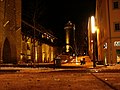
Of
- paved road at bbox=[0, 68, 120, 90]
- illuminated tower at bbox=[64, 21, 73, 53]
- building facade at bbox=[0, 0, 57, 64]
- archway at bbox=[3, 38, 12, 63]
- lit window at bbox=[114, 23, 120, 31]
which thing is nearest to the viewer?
paved road at bbox=[0, 68, 120, 90]

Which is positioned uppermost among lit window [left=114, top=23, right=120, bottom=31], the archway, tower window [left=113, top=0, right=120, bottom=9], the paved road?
tower window [left=113, top=0, right=120, bottom=9]

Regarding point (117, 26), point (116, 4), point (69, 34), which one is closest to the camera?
point (117, 26)

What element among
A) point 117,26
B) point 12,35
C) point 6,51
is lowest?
point 6,51

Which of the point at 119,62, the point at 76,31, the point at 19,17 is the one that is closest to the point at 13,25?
the point at 19,17

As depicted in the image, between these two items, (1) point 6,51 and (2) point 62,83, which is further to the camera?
(1) point 6,51

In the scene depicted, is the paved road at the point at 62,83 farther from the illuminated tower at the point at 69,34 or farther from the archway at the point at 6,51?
the illuminated tower at the point at 69,34

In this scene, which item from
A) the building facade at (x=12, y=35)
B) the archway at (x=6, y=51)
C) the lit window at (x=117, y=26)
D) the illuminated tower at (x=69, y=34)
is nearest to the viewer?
the lit window at (x=117, y=26)

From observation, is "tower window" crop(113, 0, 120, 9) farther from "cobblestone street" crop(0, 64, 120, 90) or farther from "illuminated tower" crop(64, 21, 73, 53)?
"illuminated tower" crop(64, 21, 73, 53)

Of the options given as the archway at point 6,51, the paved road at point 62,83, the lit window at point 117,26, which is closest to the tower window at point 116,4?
the lit window at point 117,26

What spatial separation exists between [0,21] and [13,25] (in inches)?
245

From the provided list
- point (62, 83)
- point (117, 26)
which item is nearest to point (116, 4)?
point (117, 26)

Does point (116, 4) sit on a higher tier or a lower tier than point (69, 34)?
lower

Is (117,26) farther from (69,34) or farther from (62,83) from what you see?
(69,34)

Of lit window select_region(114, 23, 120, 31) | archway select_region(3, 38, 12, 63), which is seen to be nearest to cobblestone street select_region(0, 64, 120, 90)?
lit window select_region(114, 23, 120, 31)
